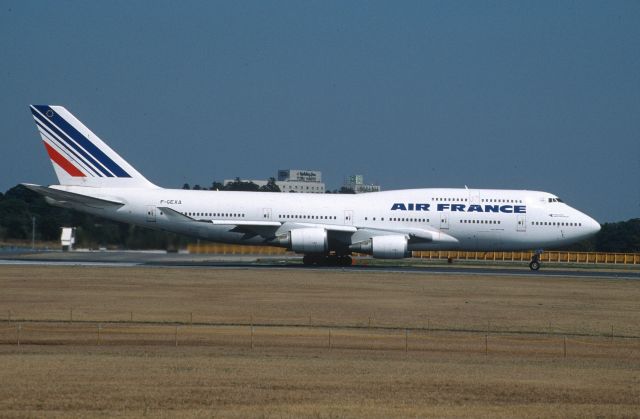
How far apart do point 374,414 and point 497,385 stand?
3.83m

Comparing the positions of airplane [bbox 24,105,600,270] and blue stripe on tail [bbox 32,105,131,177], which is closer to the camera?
airplane [bbox 24,105,600,270]

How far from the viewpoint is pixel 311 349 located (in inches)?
907

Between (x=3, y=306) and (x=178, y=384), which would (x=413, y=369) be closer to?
(x=178, y=384)

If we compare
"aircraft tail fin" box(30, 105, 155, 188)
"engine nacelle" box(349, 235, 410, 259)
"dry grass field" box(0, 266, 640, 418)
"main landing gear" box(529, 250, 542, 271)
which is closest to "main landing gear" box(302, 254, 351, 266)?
"engine nacelle" box(349, 235, 410, 259)

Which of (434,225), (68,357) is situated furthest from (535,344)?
(434,225)

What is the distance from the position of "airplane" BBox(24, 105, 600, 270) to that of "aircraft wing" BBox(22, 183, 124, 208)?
0.08 metres

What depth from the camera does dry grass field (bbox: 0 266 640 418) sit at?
16641 millimetres

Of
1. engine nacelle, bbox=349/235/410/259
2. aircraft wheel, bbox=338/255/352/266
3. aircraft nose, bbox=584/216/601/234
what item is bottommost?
aircraft wheel, bbox=338/255/352/266

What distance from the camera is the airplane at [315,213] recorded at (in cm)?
5278

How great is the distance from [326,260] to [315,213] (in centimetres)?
330

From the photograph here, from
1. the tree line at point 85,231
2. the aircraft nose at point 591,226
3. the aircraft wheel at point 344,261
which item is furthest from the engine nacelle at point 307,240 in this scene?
the aircraft nose at point 591,226

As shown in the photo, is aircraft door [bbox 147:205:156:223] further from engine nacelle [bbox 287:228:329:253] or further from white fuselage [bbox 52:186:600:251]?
engine nacelle [bbox 287:228:329:253]

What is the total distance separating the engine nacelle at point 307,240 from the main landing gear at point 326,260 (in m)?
3.14

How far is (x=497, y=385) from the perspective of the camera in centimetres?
1870
